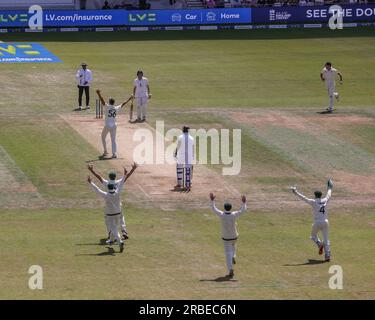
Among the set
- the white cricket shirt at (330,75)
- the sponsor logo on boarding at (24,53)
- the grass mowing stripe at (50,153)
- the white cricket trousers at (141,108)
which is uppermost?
the sponsor logo on boarding at (24,53)

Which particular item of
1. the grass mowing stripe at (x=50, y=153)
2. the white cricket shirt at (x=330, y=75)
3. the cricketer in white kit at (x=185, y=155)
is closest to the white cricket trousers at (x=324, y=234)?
the cricketer in white kit at (x=185, y=155)

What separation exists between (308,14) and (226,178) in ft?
120

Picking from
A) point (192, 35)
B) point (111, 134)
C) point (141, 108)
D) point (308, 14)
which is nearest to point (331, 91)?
point (141, 108)

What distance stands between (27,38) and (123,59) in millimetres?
8243

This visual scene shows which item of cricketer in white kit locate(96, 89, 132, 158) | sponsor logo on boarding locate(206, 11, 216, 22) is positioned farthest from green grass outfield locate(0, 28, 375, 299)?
sponsor logo on boarding locate(206, 11, 216, 22)

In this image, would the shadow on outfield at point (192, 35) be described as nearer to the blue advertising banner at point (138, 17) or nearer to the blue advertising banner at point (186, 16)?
the blue advertising banner at point (138, 17)

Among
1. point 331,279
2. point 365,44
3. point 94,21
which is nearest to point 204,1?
point 94,21

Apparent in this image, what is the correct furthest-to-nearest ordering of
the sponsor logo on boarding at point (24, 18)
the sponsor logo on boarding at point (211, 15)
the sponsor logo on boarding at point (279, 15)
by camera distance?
the sponsor logo on boarding at point (279, 15), the sponsor logo on boarding at point (211, 15), the sponsor logo on boarding at point (24, 18)

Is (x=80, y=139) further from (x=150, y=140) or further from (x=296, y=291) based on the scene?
(x=296, y=291)

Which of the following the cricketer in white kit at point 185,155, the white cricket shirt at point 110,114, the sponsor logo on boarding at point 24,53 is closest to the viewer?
the cricketer in white kit at point 185,155

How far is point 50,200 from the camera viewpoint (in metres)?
32.6

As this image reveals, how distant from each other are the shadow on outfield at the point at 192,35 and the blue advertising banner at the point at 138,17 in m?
0.82

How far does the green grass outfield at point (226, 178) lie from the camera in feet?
80.3

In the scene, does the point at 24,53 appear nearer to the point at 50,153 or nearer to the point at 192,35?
the point at 192,35
